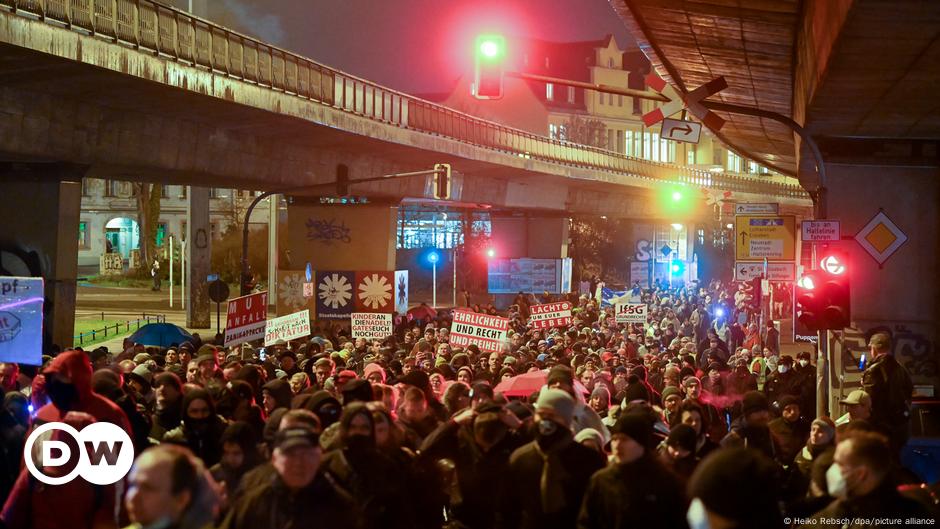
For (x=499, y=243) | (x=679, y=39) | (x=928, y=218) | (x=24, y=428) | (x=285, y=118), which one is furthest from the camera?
(x=499, y=243)

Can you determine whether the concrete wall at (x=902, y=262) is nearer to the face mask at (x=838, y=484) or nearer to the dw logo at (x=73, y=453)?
the dw logo at (x=73, y=453)

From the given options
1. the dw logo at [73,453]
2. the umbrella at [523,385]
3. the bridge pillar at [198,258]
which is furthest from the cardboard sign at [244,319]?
the bridge pillar at [198,258]

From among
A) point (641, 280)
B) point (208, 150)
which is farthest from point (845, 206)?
point (641, 280)

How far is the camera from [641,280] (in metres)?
64.1

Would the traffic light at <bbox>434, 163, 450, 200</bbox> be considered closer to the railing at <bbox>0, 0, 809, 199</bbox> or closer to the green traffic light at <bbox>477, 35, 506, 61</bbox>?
the railing at <bbox>0, 0, 809, 199</bbox>

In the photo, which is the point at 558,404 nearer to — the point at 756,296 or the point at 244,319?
the point at 244,319

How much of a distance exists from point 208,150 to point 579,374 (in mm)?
18693

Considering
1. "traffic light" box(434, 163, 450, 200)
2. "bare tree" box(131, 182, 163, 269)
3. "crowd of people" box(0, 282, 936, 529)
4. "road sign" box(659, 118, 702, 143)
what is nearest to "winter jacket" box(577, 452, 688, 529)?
"crowd of people" box(0, 282, 936, 529)

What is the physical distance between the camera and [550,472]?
7469mm

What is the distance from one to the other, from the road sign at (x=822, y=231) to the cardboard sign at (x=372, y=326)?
12.1m

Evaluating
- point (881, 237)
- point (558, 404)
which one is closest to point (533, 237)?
point (881, 237)

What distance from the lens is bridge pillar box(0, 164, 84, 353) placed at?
96.7ft

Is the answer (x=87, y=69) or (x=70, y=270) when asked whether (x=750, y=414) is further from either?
(x=70, y=270)

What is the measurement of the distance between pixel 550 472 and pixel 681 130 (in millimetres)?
14768
